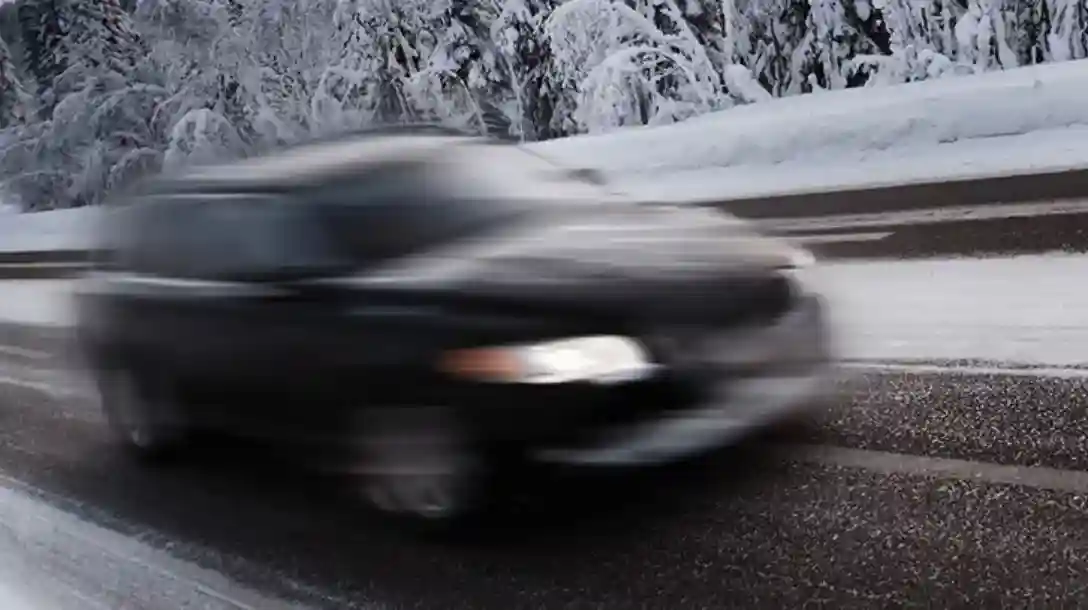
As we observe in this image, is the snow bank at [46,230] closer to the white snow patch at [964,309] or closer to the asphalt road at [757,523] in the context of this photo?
the white snow patch at [964,309]

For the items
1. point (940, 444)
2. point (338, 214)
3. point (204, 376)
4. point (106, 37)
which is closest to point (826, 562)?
point (940, 444)

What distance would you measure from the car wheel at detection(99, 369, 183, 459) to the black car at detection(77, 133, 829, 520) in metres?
0.04

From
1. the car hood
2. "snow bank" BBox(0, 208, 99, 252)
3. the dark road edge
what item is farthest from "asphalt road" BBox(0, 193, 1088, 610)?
"snow bank" BBox(0, 208, 99, 252)

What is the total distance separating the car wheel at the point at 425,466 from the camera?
13.5 ft

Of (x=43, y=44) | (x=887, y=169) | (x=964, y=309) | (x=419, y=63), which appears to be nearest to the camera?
(x=964, y=309)

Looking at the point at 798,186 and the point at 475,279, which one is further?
the point at 798,186

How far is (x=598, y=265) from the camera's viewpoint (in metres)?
4.44

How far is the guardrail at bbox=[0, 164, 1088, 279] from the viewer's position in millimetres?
9547

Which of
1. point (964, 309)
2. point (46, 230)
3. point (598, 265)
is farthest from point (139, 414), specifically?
point (46, 230)

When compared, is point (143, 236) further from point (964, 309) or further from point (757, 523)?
point (964, 309)

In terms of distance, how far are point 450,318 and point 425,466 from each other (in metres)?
0.56

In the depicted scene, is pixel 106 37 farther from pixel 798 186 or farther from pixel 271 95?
pixel 798 186

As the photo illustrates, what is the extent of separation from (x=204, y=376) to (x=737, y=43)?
47.8ft

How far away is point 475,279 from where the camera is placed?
14.3ft
